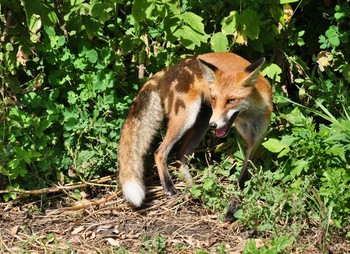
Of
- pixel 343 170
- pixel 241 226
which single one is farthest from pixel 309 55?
pixel 241 226

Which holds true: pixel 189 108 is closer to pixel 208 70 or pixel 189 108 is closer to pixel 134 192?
pixel 208 70

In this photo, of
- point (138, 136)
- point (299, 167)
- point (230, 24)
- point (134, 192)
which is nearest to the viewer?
point (299, 167)

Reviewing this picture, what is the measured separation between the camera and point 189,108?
546 centimetres

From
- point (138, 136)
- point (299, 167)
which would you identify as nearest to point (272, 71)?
point (299, 167)

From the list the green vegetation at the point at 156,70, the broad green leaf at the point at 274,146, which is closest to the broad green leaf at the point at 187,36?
the green vegetation at the point at 156,70

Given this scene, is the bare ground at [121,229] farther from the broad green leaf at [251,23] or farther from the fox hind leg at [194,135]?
the broad green leaf at [251,23]

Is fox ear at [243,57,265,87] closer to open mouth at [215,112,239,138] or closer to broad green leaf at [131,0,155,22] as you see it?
open mouth at [215,112,239,138]

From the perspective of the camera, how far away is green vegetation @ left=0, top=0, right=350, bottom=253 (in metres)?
5.00

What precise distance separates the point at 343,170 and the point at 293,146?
454 millimetres

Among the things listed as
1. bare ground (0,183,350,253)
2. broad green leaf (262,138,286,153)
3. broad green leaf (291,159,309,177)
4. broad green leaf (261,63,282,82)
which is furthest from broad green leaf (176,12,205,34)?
bare ground (0,183,350,253)

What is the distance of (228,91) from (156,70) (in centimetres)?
115

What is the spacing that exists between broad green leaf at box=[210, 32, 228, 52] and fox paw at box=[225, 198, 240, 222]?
4.32ft

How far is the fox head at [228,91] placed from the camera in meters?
5.12

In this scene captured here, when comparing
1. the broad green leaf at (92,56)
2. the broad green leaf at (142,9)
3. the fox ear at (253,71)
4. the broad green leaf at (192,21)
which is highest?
the broad green leaf at (142,9)
